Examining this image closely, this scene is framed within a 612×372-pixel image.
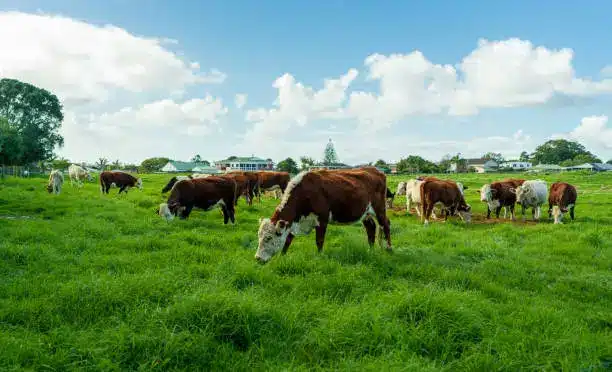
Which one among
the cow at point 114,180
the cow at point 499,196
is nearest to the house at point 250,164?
the cow at point 114,180

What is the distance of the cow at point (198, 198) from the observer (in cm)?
1297

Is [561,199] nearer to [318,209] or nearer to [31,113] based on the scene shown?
[318,209]

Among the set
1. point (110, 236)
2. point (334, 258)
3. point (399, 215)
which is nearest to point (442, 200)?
point (399, 215)

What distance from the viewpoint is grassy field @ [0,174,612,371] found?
3.97 metres

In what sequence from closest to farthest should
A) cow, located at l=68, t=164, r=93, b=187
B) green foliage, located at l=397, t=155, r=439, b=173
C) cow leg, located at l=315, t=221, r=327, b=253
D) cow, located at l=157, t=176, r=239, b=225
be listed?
cow leg, located at l=315, t=221, r=327, b=253
cow, located at l=157, t=176, r=239, b=225
cow, located at l=68, t=164, r=93, b=187
green foliage, located at l=397, t=155, r=439, b=173

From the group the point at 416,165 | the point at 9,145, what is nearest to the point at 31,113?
the point at 9,145

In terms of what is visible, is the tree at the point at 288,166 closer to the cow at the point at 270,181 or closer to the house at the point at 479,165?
the house at the point at 479,165

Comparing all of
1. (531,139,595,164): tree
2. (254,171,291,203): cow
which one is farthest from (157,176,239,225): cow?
(531,139,595,164): tree

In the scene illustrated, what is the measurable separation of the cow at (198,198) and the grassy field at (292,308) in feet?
12.5

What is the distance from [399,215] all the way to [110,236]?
11992 millimetres

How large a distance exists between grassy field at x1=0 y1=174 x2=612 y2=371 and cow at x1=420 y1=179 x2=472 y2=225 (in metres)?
6.00

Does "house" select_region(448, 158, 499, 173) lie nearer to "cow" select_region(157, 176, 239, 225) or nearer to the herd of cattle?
the herd of cattle

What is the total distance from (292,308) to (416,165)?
92.9 metres

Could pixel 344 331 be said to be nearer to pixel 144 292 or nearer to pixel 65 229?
pixel 144 292
